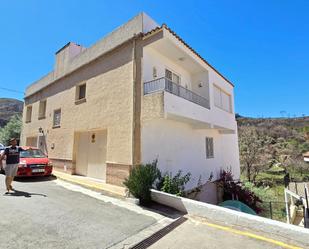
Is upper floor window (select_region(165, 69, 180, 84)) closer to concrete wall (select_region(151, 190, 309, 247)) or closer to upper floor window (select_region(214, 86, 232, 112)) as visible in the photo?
upper floor window (select_region(214, 86, 232, 112))

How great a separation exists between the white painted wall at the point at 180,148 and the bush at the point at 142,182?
1.38 metres

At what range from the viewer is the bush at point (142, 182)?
6606mm

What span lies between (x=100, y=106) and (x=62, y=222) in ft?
21.6

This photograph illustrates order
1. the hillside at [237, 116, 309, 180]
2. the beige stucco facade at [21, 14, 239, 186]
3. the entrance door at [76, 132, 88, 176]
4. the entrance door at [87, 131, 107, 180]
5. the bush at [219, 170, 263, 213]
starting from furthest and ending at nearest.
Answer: the hillside at [237, 116, 309, 180]
the bush at [219, 170, 263, 213]
the entrance door at [76, 132, 88, 176]
the entrance door at [87, 131, 107, 180]
the beige stucco facade at [21, 14, 239, 186]

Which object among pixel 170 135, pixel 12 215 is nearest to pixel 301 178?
pixel 170 135

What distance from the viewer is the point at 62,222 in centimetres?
485

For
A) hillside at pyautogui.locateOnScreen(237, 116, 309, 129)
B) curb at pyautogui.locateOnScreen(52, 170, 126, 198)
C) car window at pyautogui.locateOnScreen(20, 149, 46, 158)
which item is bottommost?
curb at pyautogui.locateOnScreen(52, 170, 126, 198)

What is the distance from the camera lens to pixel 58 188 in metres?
8.58

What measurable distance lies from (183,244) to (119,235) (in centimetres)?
139

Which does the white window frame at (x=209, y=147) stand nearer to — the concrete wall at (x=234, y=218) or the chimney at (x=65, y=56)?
the concrete wall at (x=234, y=218)

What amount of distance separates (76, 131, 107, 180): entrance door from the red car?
1734 millimetres

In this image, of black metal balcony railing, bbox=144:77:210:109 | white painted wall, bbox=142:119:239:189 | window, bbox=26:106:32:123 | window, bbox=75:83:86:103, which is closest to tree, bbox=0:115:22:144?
window, bbox=26:106:32:123

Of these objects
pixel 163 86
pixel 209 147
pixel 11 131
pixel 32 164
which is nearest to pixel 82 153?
pixel 32 164

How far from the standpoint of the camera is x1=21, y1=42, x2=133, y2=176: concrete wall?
29.7ft
